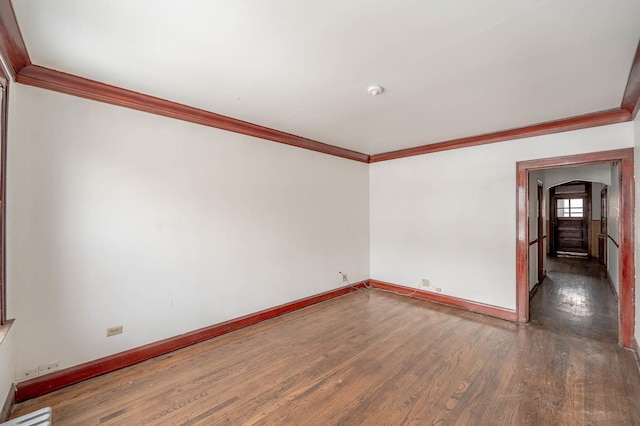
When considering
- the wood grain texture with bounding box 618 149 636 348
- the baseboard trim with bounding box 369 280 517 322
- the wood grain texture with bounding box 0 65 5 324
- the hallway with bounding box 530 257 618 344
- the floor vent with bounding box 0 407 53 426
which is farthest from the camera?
the baseboard trim with bounding box 369 280 517 322

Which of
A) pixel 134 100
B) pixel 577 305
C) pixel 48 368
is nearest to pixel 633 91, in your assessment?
pixel 577 305

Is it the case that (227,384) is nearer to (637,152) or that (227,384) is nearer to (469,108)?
(469,108)

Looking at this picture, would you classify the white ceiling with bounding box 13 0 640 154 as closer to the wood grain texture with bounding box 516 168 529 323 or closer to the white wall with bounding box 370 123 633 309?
the white wall with bounding box 370 123 633 309

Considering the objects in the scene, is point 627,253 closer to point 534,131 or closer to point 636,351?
point 636,351

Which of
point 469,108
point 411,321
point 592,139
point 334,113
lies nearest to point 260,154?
point 334,113

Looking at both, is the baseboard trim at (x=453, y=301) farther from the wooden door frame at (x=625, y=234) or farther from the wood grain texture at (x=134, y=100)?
the wood grain texture at (x=134, y=100)

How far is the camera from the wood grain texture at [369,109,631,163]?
9.50 feet

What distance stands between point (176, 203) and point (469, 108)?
3170 mm

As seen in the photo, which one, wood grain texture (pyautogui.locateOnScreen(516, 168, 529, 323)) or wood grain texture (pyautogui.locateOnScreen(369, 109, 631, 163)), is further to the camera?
wood grain texture (pyautogui.locateOnScreen(516, 168, 529, 323))

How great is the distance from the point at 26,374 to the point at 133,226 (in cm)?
127

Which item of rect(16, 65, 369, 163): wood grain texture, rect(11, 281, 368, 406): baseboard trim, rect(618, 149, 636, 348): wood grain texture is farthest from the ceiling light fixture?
rect(11, 281, 368, 406): baseboard trim

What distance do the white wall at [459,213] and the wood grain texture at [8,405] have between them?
4.50 metres

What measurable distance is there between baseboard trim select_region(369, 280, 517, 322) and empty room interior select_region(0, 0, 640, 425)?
1.1 inches

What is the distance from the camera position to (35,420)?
65.9 inches
